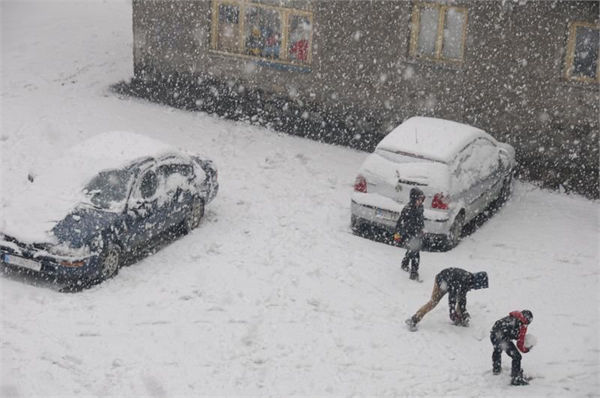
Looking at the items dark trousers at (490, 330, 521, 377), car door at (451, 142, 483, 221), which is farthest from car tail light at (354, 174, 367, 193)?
dark trousers at (490, 330, 521, 377)

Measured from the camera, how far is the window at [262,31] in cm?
1988

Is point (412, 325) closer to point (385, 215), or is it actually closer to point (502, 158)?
point (385, 215)

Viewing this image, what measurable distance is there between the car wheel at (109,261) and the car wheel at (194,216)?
1.79m

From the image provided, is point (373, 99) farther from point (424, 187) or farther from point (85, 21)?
point (85, 21)

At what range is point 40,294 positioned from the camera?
11.8 meters

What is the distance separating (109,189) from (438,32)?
27.8 ft

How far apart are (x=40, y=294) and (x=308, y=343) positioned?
370 centimetres

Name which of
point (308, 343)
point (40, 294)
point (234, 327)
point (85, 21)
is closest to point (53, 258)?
point (40, 294)

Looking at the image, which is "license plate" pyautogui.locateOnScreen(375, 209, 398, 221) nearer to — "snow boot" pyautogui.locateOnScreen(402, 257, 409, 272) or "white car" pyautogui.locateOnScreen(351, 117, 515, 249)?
"white car" pyautogui.locateOnScreen(351, 117, 515, 249)

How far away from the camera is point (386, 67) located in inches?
739

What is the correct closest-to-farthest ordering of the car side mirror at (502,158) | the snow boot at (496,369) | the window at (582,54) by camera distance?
1. the snow boot at (496,369)
2. the car side mirror at (502,158)
3. the window at (582,54)

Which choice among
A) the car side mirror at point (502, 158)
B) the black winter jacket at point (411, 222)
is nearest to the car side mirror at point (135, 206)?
the black winter jacket at point (411, 222)

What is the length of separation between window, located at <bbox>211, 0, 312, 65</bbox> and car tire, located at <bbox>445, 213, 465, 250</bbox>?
693cm

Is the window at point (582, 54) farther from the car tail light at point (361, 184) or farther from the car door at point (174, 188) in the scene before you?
the car door at point (174, 188)
